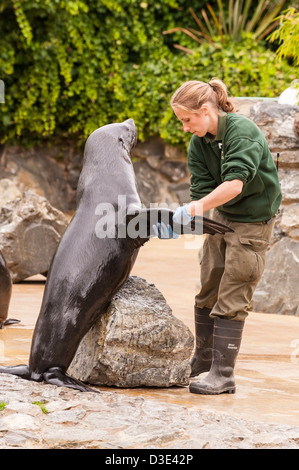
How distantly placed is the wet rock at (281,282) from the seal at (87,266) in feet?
8.21

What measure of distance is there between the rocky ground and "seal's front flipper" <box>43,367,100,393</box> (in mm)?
151

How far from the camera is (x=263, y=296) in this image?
624 centimetres

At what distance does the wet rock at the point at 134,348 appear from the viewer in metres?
3.68

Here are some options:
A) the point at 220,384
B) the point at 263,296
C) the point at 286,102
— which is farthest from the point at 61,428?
the point at 286,102

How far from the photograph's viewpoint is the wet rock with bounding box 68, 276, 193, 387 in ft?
12.1

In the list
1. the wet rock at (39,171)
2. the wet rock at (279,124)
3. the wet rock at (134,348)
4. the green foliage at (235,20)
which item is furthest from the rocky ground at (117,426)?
the green foliage at (235,20)

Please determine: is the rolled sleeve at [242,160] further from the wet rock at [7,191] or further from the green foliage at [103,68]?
the wet rock at [7,191]

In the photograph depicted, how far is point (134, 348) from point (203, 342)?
565 mm

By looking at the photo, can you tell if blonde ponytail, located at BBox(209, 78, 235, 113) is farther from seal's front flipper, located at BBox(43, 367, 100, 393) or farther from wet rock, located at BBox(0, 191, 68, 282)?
wet rock, located at BBox(0, 191, 68, 282)

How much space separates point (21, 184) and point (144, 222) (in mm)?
9568

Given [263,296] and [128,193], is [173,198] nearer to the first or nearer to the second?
[263,296]

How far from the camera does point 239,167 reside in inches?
137

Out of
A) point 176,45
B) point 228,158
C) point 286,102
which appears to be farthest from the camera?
point 176,45

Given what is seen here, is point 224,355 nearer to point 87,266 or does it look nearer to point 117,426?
point 87,266
